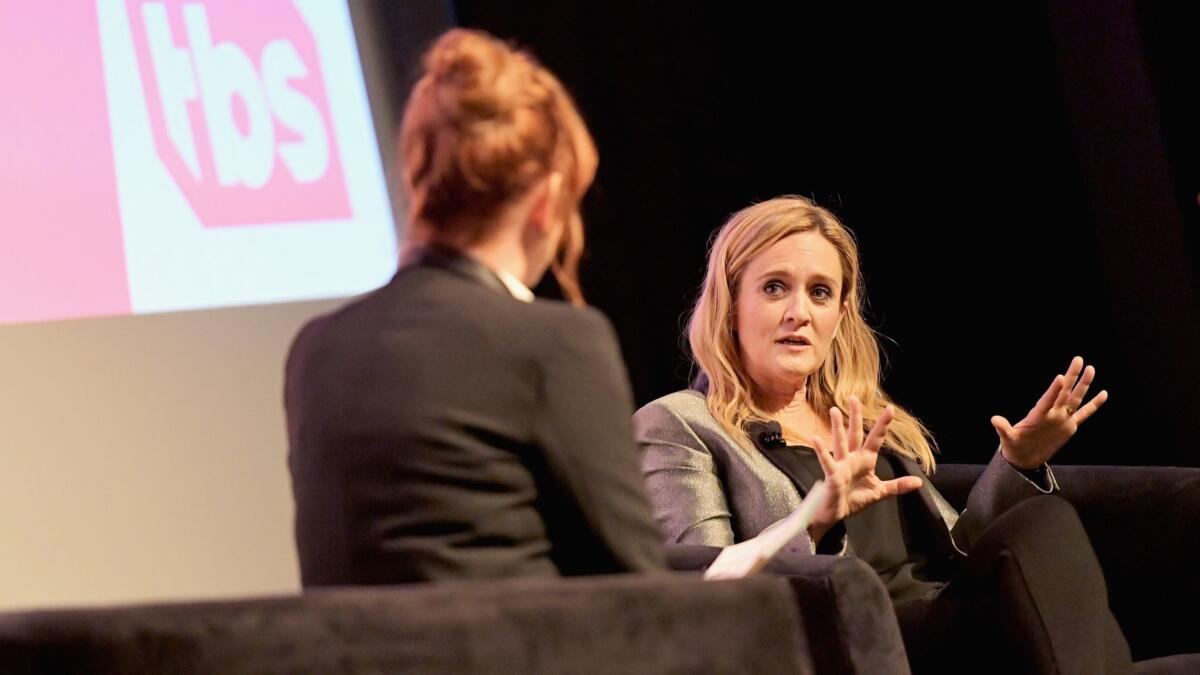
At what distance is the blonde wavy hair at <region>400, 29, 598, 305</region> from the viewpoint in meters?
1.32

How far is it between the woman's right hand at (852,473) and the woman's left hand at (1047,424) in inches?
16.3

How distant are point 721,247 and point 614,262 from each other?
54.0 inches

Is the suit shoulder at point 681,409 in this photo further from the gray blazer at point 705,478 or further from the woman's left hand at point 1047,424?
the woman's left hand at point 1047,424

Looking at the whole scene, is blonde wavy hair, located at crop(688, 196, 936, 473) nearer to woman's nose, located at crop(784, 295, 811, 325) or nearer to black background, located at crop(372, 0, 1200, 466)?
woman's nose, located at crop(784, 295, 811, 325)

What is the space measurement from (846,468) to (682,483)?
1.21ft

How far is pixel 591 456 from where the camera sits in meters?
1.23

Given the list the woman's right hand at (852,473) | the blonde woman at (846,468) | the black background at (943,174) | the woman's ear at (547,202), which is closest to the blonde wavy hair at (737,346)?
the blonde woman at (846,468)

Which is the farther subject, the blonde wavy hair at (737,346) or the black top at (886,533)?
the blonde wavy hair at (737,346)

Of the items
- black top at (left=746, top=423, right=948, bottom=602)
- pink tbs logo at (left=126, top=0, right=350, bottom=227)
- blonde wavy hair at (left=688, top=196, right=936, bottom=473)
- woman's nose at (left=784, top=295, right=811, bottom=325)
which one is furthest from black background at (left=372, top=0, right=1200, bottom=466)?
black top at (left=746, top=423, right=948, bottom=602)

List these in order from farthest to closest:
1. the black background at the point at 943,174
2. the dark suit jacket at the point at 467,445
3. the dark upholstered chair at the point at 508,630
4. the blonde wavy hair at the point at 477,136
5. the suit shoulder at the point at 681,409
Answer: the black background at the point at 943,174 < the suit shoulder at the point at 681,409 < the blonde wavy hair at the point at 477,136 < the dark suit jacket at the point at 467,445 < the dark upholstered chair at the point at 508,630

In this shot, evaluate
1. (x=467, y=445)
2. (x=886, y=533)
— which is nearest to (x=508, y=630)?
(x=467, y=445)

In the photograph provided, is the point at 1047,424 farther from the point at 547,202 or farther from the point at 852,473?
the point at 547,202

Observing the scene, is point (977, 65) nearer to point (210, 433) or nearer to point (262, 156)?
point (262, 156)

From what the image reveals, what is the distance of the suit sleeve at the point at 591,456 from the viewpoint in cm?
122
